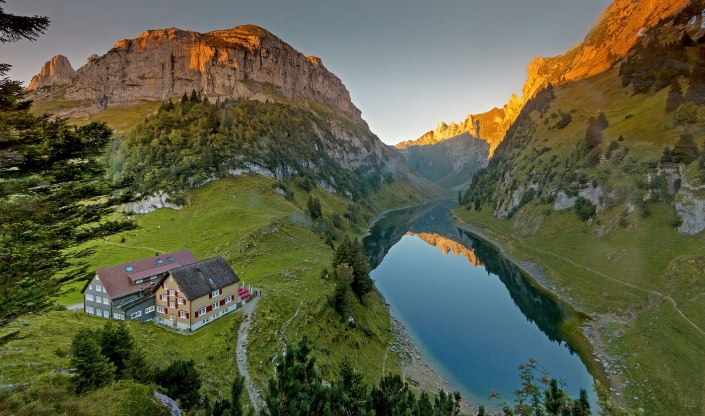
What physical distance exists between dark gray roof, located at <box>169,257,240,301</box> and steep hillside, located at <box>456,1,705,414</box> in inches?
1796

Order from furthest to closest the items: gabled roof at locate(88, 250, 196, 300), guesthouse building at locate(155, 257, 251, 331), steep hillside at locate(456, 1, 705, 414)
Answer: steep hillside at locate(456, 1, 705, 414)
gabled roof at locate(88, 250, 196, 300)
guesthouse building at locate(155, 257, 251, 331)

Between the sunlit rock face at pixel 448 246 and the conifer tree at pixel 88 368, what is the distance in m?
89.9

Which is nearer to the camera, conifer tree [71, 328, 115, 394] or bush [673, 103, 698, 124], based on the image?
conifer tree [71, 328, 115, 394]

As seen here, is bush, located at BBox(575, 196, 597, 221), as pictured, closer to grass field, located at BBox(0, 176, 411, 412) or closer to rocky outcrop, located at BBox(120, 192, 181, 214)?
grass field, located at BBox(0, 176, 411, 412)

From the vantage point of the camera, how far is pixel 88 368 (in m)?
16.0

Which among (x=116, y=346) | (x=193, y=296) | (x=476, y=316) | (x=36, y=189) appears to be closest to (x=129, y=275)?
(x=193, y=296)

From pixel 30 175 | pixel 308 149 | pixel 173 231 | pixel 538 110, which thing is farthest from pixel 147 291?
pixel 538 110

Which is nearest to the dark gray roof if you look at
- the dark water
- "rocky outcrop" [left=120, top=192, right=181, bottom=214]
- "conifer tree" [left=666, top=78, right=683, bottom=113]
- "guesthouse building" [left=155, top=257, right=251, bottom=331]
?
"guesthouse building" [left=155, top=257, right=251, bottom=331]

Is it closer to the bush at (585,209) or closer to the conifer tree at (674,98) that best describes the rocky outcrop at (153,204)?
the bush at (585,209)

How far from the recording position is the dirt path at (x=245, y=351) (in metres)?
26.3

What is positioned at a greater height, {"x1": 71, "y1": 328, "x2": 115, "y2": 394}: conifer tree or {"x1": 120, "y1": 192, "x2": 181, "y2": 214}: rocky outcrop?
{"x1": 120, "y1": 192, "x2": 181, "y2": 214}: rocky outcrop

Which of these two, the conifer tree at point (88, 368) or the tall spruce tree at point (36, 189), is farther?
the conifer tree at point (88, 368)

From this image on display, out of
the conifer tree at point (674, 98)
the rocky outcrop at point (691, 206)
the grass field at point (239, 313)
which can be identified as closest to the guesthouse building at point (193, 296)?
the grass field at point (239, 313)

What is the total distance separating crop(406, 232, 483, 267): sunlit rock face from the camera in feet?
327
